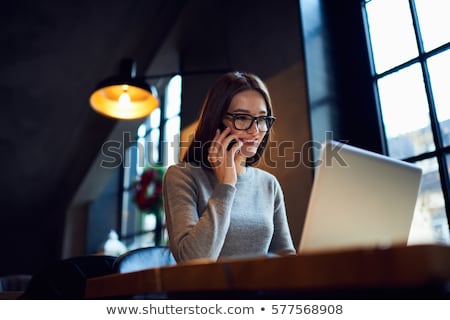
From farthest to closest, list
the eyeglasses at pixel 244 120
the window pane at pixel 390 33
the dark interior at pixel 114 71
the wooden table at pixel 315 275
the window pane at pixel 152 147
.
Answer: the window pane at pixel 152 147
the dark interior at pixel 114 71
the window pane at pixel 390 33
the eyeglasses at pixel 244 120
the wooden table at pixel 315 275

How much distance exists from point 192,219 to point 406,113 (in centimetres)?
125

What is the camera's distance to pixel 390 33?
6.72 feet

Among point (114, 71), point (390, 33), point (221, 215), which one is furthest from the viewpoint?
point (114, 71)

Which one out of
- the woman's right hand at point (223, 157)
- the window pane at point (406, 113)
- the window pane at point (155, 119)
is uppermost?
the window pane at point (155, 119)

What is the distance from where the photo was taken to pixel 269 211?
1478mm

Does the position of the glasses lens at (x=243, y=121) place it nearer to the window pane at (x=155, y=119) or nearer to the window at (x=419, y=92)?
the window at (x=419, y=92)

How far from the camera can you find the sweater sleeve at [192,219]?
1.06 meters

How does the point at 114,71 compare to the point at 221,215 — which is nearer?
the point at 221,215

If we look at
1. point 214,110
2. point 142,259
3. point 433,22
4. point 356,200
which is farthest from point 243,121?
point 433,22

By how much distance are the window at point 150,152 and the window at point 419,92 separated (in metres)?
1.91

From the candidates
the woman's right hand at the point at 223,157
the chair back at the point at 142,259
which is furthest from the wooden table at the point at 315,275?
the woman's right hand at the point at 223,157

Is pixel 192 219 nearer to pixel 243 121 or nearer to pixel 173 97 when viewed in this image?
pixel 243 121

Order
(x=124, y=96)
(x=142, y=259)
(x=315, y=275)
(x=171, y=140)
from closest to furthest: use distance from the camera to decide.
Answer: (x=315, y=275) < (x=142, y=259) < (x=124, y=96) < (x=171, y=140)

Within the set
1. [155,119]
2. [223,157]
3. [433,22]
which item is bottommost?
[223,157]
